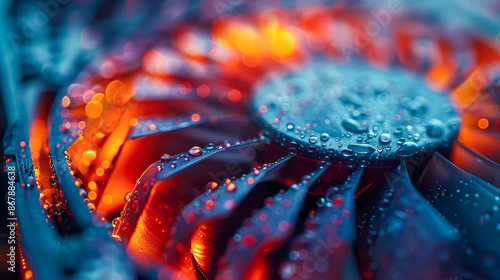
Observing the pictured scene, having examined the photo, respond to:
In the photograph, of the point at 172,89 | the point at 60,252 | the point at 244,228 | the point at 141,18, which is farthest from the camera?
the point at 141,18

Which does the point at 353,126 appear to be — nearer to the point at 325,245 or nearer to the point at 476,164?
the point at 476,164

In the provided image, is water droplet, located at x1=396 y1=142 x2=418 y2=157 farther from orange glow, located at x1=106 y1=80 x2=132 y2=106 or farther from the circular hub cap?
orange glow, located at x1=106 y1=80 x2=132 y2=106

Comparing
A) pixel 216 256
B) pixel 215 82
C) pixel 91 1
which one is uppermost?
pixel 91 1

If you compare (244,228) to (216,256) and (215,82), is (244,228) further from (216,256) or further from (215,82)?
(215,82)

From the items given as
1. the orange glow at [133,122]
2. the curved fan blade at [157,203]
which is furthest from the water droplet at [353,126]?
the orange glow at [133,122]

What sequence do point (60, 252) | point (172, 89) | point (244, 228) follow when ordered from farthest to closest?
point (172, 89), point (244, 228), point (60, 252)

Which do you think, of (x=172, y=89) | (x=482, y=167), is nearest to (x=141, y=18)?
(x=172, y=89)

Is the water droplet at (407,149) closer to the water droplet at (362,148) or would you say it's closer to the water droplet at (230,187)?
the water droplet at (362,148)

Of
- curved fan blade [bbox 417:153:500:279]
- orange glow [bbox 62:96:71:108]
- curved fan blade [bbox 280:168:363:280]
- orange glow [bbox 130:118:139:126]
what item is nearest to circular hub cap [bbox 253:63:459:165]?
curved fan blade [bbox 417:153:500:279]
